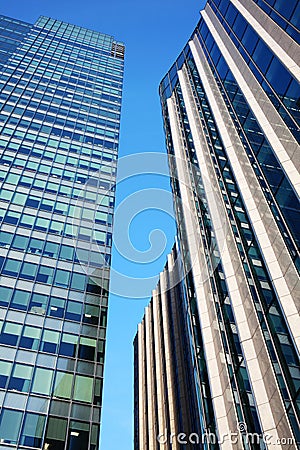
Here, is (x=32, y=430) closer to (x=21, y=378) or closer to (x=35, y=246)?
(x=21, y=378)

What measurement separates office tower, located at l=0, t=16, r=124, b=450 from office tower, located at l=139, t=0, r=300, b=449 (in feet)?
27.5

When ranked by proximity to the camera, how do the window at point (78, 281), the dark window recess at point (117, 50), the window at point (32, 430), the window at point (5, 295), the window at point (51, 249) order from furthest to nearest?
1. the dark window recess at point (117, 50)
2. the window at point (51, 249)
3. the window at point (78, 281)
4. the window at point (5, 295)
5. the window at point (32, 430)

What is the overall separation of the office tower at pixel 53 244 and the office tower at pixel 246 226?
27.5 ft

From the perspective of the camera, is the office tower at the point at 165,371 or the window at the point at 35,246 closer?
the window at the point at 35,246

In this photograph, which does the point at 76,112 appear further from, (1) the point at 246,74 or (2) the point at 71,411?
(2) the point at 71,411

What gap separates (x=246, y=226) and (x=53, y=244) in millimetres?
18274

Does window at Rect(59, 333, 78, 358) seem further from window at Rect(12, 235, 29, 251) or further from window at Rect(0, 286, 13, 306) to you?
window at Rect(12, 235, 29, 251)

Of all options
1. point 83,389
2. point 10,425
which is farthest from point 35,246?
point 10,425

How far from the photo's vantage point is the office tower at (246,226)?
21953 mm

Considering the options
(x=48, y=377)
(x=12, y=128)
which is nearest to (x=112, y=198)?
(x=12, y=128)

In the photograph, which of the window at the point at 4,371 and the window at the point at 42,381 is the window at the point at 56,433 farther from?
the window at the point at 4,371

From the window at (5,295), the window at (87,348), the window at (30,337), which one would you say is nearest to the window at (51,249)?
the window at (5,295)

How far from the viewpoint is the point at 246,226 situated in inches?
1168

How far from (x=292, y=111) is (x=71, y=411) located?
2378 centimetres
